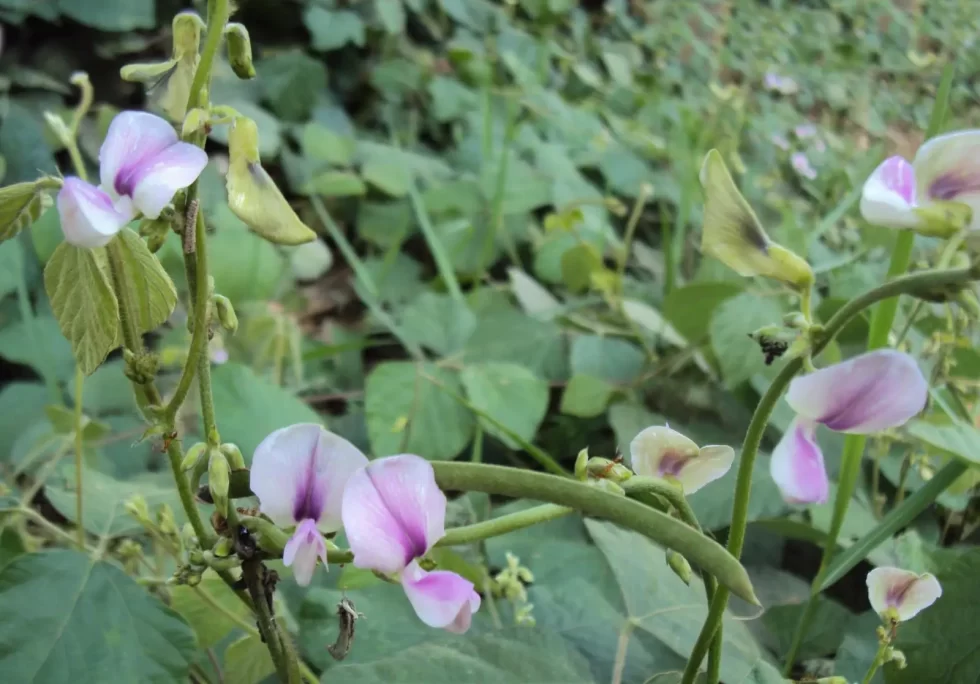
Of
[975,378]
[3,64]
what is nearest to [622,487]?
[975,378]

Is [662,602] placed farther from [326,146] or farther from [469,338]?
[326,146]

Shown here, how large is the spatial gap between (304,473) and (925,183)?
221 millimetres

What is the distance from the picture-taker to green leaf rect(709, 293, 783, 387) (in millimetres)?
712

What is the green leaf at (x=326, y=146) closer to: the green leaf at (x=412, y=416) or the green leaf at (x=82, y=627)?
the green leaf at (x=412, y=416)

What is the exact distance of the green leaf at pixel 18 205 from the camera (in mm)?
243

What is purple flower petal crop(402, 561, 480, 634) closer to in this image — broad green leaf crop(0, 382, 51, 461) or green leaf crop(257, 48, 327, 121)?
broad green leaf crop(0, 382, 51, 461)

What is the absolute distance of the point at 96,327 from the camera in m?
0.26

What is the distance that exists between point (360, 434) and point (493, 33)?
1.36 meters

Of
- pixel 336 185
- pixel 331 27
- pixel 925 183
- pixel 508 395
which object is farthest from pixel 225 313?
pixel 331 27

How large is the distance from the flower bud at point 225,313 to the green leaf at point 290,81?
1.20 m

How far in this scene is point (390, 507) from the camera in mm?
227

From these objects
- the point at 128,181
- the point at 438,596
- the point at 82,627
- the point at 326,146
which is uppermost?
the point at 128,181

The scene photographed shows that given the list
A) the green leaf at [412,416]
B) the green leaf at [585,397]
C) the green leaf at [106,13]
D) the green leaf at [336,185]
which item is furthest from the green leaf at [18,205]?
the green leaf at [106,13]

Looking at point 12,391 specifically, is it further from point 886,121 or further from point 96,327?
point 886,121
